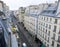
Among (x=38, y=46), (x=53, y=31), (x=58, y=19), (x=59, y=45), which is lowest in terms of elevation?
(x=38, y=46)

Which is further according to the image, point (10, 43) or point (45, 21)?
point (45, 21)

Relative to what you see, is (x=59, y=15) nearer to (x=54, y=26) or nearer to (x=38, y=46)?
(x=54, y=26)

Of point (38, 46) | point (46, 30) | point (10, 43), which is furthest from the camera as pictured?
point (38, 46)

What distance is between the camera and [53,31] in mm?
38094

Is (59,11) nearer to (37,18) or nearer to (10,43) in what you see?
(37,18)

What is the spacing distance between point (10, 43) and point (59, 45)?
92.9 ft

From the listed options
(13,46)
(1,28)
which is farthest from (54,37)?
(13,46)

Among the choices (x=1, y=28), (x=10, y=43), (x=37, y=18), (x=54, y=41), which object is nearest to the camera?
(x=10, y=43)

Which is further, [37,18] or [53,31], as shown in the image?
[37,18]

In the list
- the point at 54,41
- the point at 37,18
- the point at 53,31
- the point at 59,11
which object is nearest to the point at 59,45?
the point at 54,41

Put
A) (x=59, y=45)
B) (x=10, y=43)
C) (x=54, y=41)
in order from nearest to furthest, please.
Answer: (x=10, y=43), (x=59, y=45), (x=54, y=41)

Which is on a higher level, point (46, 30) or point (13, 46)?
point (13, 46)

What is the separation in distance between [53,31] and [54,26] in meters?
1.66

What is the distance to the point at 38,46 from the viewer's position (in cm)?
4844
